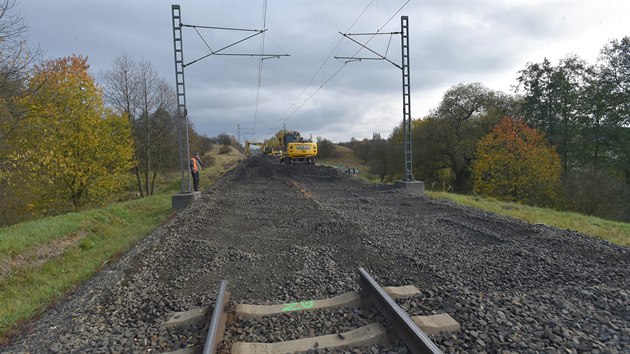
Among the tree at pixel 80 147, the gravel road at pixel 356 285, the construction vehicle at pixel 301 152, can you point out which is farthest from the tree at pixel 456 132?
the gravel road at pixel 356 285

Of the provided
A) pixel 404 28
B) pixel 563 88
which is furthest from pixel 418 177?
pixel 404 28

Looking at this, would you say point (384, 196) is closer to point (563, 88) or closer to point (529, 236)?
point (529, 236)

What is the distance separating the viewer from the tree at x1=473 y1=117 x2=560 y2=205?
1271 inches

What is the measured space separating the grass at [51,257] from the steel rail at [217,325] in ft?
7.28

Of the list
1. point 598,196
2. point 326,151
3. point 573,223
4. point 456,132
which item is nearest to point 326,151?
point 326,151

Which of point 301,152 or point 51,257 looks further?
point 301,152

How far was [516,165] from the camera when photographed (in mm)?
33688

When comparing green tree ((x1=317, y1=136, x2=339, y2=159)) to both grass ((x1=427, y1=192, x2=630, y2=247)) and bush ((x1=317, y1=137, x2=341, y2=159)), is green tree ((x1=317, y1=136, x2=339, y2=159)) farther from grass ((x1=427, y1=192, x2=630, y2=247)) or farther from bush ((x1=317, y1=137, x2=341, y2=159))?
grass ((x1=427, y1=192, x2=630, y2=247))

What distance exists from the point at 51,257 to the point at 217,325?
7.36 m

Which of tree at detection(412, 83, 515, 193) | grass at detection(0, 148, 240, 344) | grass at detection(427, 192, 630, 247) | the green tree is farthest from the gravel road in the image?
the green tree

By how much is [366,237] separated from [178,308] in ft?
13.1

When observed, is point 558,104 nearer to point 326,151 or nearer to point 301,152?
point 301,152

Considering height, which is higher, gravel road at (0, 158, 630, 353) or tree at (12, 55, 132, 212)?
tree at (12, 55, 132, 212)

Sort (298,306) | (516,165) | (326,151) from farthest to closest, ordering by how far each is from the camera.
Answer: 1. (326,151)
2. (516,165)
3. (298,306)
